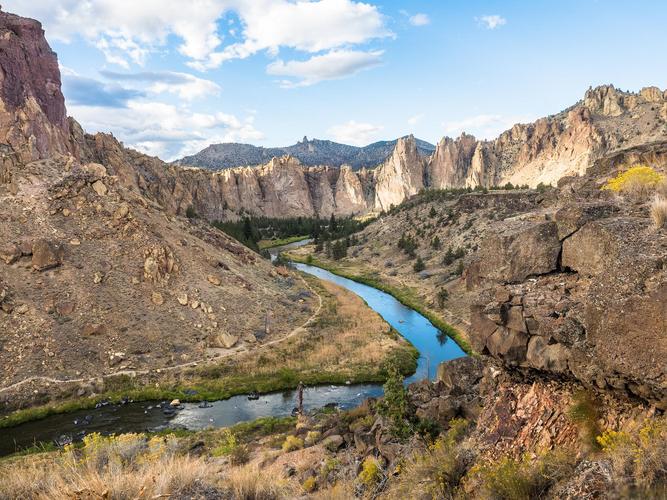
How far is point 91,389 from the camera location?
2997 cm

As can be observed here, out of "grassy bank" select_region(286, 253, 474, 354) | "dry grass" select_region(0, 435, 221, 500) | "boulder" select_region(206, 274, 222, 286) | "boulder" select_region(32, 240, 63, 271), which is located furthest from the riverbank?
"dry grass" select_region(0, 435, 221, 500)

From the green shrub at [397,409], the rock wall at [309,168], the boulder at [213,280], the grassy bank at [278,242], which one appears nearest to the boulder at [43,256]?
the rock wall at [309,168]

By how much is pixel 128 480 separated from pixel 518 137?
17650cm

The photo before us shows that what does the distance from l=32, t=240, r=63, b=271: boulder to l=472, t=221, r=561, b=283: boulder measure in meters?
36.9

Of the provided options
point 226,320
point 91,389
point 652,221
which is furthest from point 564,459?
point 226,320

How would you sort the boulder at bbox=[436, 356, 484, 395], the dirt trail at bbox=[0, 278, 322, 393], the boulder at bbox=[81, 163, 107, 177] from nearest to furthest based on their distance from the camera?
1. the boulder at bbox=[436, 356, 484, 395]
2. the dirt trail at bbox=[0, 278, 322, 393]
3. the boulder at bbox=[81, 163, 107, 177]

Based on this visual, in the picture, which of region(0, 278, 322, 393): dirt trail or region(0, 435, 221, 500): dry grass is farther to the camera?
region(0, 278, 322, 393): dirt trail

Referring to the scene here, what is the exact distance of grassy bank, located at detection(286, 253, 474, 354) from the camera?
1700 inches

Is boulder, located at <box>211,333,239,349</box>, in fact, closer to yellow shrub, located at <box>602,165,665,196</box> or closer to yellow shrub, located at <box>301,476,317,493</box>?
yellow shrub, located at <box>301,476,317,493</box>

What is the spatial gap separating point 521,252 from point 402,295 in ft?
164

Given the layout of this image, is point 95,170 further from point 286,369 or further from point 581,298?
point 581,298

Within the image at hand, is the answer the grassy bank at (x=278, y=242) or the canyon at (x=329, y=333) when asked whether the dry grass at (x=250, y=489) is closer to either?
the canyon at (x=329, y=333)

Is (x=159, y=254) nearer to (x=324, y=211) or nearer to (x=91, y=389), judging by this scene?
(x=91, y=389)

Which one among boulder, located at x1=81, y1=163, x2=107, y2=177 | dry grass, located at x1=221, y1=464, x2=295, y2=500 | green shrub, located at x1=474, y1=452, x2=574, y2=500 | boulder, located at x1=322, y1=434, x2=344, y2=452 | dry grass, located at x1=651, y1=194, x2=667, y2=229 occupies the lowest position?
boulder, located at x1=322, y1=434, x2=344, y2=452
